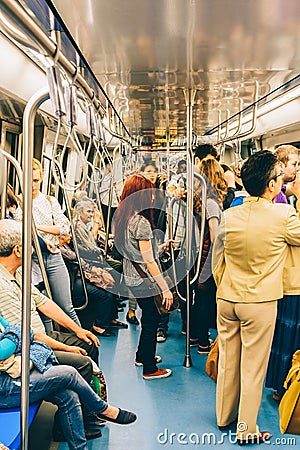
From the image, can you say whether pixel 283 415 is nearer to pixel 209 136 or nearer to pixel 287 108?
pixel 287 108

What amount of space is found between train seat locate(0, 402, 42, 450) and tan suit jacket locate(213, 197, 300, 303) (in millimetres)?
1119

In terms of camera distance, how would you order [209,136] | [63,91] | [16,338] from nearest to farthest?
[63,91], [16,338], [209,136]

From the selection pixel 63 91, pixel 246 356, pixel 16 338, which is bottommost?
pixel 246 356

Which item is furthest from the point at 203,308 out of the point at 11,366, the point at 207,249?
the point at 11,366

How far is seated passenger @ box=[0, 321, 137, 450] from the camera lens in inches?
89.0

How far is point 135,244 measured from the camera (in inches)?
145

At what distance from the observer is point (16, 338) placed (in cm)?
218

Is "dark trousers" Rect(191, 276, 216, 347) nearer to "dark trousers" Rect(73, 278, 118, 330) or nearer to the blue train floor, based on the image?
the blue train floor

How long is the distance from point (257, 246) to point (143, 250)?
1.14 m

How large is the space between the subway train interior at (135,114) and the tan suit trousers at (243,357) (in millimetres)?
155

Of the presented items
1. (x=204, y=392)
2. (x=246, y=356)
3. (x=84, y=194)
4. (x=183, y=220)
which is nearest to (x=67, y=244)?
(x=84, y=194)

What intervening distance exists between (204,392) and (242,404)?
69 cm

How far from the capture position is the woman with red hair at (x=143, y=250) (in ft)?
11.8

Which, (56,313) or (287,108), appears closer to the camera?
(56,313)
